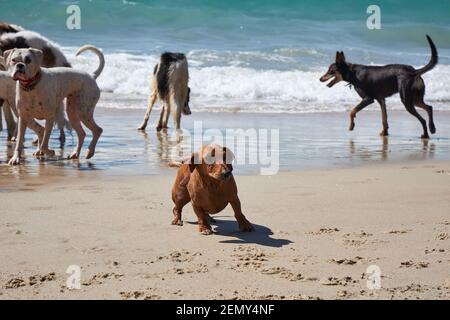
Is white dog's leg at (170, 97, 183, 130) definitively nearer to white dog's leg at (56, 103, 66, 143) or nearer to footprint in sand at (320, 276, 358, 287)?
white dog's leg at (56, 103, 66, 143)

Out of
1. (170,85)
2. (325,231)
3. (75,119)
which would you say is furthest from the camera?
(170,85)

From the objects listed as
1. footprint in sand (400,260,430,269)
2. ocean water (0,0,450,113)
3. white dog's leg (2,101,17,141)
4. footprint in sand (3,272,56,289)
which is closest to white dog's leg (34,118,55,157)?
Result: white dog's leg (2,101,17,141)

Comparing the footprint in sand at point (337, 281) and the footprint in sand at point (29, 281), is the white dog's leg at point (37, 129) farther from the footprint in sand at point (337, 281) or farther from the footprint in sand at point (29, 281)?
the footprint in sand at point (337, 281)

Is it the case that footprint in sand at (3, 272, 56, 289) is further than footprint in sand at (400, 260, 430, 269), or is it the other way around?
footprint in sand at (400, 260, 430, 269)

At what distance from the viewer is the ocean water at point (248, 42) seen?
17.6m

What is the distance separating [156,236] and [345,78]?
8.37 meters

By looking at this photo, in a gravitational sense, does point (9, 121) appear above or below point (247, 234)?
above

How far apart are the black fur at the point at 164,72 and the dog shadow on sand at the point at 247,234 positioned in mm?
6654

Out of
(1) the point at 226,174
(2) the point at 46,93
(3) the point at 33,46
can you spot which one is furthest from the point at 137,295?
(3) the point at 33,46

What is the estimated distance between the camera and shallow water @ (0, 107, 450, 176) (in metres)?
8.16

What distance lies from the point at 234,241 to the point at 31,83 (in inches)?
160

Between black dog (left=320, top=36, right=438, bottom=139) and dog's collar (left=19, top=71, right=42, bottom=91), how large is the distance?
5.13 metres

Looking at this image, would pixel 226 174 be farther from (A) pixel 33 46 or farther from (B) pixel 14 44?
(B) pixel 14 44

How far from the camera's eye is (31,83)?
824 cm
